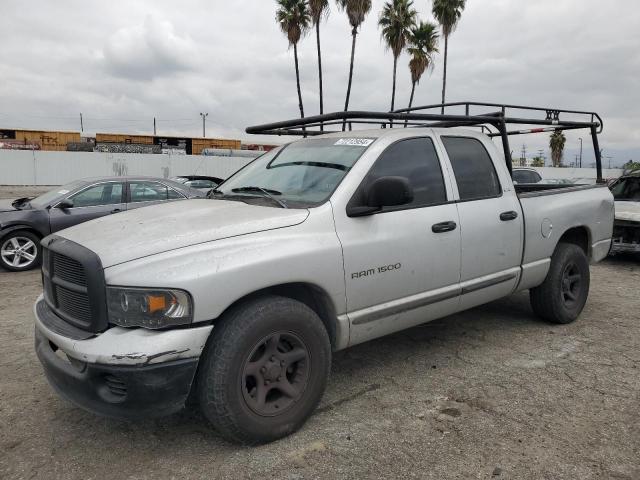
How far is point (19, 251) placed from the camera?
A: 25.8 ft

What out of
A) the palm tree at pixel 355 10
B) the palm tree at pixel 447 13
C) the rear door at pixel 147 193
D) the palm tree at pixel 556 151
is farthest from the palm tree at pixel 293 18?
the palm tree at pixel 556 151

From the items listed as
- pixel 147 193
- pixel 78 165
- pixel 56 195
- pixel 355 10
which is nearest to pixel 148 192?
pixel 147 193

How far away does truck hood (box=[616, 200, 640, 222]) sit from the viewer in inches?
311

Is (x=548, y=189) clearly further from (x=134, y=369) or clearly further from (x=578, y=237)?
(x=134, y=369)

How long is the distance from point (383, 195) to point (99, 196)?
6566 millimetres

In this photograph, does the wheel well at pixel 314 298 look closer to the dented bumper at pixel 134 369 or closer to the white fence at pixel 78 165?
the dented bumper at pixel 134 369

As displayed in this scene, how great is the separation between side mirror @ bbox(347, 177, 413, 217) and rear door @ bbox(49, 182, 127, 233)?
6.10 metres

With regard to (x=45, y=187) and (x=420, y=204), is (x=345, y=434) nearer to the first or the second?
(x=420, y=204)

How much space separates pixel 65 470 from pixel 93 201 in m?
6.37

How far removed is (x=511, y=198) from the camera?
4281mm

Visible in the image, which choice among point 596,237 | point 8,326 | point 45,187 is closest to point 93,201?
point 8,326

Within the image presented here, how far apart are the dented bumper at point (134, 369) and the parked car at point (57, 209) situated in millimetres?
5762

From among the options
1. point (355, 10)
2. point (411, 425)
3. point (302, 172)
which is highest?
point (355, 10)

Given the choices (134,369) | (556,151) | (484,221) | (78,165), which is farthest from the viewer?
(556,151)
